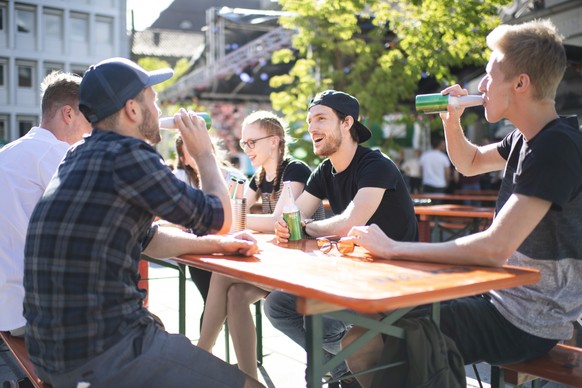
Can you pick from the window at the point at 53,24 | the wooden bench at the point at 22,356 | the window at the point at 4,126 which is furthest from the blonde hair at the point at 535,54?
the window at the point at 53,24

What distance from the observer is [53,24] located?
39688 mm

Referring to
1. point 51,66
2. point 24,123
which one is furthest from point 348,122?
point 51,66

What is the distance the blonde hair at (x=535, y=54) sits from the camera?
2.13m

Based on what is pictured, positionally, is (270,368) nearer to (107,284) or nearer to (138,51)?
(107,284)

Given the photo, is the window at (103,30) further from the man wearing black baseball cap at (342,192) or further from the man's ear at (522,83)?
the man's ear at (522,83)

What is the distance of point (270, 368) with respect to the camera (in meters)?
4.05

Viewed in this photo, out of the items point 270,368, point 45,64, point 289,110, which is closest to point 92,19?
point 45,64

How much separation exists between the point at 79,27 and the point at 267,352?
40733 millimetres

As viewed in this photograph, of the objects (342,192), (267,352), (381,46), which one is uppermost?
(381,46)

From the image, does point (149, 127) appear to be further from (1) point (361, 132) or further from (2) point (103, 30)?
(2) point (103, 30)

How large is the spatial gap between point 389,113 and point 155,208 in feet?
33.0

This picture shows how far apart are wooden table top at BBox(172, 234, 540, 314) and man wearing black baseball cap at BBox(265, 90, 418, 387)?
Answer: 1.87 ft

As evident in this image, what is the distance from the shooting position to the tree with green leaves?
30.3 feet

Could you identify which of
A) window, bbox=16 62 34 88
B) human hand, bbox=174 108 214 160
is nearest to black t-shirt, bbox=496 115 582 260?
human hand, bbox=174 108 214 160
